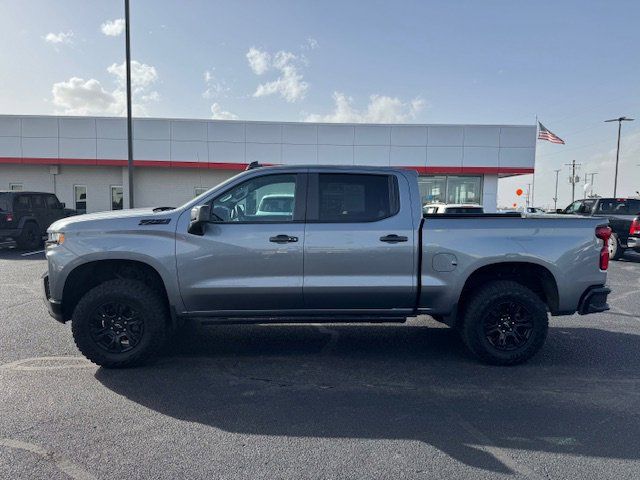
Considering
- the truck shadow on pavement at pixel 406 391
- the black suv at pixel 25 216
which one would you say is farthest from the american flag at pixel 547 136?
the black suv at pixel 25 216

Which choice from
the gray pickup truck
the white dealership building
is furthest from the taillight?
the white dealership building

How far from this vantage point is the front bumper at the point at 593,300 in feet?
14.1

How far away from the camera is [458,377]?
4102mm

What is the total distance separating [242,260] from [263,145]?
1649 cm

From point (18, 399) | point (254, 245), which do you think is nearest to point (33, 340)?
point (18, 399)

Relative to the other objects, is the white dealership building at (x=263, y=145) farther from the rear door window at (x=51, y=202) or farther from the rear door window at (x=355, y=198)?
the rear door window at (x=355, y=198)

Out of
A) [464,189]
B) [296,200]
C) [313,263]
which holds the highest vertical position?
[464,189]

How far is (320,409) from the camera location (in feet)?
11.3

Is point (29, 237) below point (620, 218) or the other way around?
below

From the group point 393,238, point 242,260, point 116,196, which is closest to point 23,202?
point 116,196

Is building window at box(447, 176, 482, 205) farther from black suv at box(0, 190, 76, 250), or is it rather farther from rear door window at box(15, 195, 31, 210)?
rear door window at box(15, 195, 31, 210)

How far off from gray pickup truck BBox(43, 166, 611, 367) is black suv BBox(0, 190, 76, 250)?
10887 mm

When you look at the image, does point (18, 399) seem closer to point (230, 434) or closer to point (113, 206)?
point (230, 434)

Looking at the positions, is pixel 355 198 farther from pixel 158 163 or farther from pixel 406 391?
pixel 158 163
